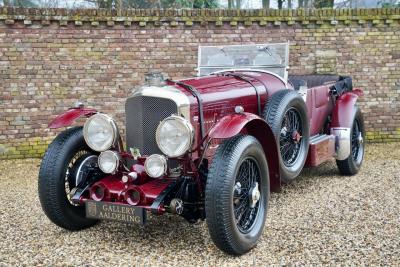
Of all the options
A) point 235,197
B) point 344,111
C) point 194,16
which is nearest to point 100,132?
point 235,197

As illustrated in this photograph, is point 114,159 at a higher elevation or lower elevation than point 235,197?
higher

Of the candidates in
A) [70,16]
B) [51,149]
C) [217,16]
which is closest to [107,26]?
[70,16]

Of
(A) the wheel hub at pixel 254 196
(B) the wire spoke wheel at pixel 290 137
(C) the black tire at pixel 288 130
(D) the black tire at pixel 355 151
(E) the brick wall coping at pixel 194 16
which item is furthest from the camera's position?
(E) the brick wall coping at pixel 194 16

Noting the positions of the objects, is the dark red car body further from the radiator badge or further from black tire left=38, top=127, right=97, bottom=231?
black tire left=38, top=127, right=97, bottom=231

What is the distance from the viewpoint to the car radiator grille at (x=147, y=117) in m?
3.89

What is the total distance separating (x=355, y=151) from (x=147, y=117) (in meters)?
3.55

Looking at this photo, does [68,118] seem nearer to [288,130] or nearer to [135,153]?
[135,153]

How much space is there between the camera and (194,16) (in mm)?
7836

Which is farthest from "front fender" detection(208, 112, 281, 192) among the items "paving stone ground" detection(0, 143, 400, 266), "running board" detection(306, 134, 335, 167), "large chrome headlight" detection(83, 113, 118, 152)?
"running board" detection(306, 134, 335, 167)

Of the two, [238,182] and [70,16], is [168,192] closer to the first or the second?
[238,182]

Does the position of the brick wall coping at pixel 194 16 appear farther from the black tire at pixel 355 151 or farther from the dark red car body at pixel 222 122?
the dark red car body at pixel 222 122

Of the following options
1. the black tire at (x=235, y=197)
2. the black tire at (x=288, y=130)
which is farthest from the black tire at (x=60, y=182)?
the black tire at (x=288, y=130)

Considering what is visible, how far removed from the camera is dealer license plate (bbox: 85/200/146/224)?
3574 mm

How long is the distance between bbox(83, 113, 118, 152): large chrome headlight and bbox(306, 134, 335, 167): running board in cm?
232
